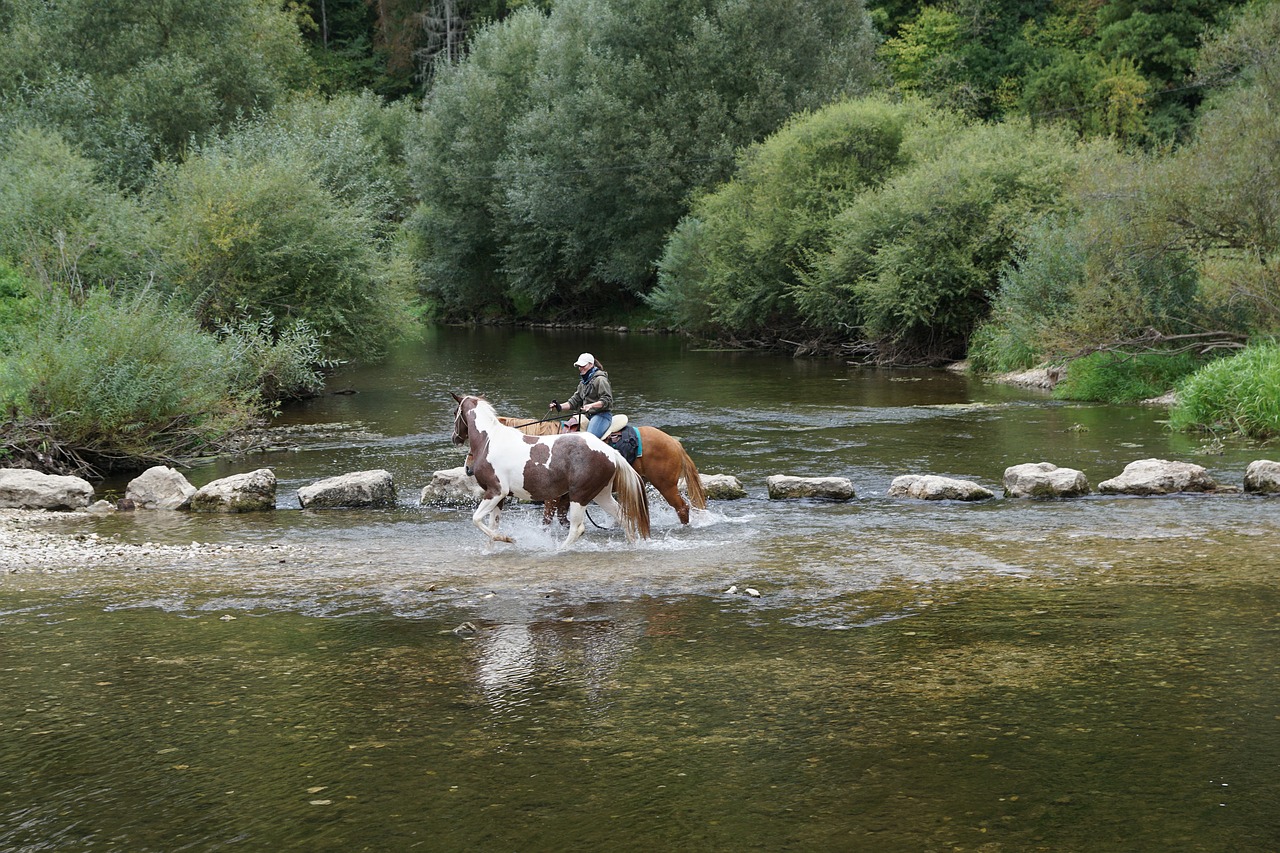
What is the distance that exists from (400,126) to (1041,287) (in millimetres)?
52403

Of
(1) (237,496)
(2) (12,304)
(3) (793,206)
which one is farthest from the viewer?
(3) (793,206)

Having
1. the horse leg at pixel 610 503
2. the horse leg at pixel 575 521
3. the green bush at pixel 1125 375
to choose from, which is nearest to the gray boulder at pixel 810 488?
the horse leg at pixel 610 503

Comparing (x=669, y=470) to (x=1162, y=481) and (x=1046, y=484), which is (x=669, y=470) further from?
(x=1162, y=481)

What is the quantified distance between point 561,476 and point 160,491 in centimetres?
669

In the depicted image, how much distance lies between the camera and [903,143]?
42.3 meters

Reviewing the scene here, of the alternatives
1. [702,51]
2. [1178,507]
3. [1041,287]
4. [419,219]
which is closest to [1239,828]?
[1178,507]

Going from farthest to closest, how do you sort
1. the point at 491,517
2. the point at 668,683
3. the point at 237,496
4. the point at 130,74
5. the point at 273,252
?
the point at 130,74 → the point at 273,252 → the point at 237,496 → the point at 491,517 → the point at 668,683

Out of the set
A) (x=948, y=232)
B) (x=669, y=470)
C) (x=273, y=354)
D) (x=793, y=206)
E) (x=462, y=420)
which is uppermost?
(x=793, y=206)

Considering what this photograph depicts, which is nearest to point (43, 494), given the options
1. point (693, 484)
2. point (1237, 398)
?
point (693, 484)

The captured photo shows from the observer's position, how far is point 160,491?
16.9 meters

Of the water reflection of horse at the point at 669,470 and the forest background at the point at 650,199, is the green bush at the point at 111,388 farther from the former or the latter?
the water reflection of horse at the point at 669,470

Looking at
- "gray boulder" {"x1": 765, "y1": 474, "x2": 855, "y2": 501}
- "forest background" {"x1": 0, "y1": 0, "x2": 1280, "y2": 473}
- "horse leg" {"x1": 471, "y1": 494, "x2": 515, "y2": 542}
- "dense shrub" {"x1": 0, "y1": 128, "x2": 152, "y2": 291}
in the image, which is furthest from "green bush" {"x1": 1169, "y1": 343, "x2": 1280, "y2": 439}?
"dense shrub" {"x1": 0, "y1": 128, "x2": 152, "y2": 291}

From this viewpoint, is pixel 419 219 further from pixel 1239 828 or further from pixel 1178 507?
pixel 1239 828

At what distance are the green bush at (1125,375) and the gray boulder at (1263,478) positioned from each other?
11.2 meters
